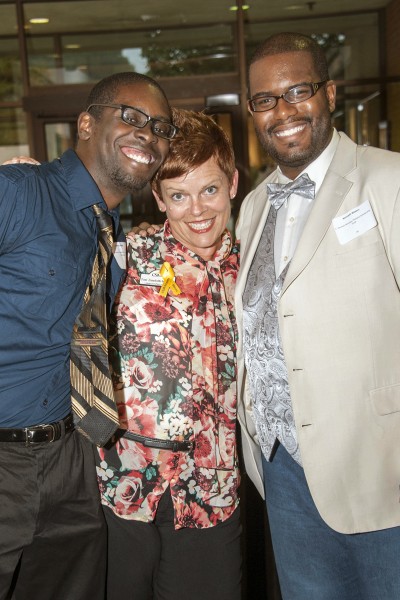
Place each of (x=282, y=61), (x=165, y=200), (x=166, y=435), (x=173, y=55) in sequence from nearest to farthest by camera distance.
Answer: (x=282, y=61) → (x=166, y=435) → (x=165, y=200) → (x=173, y=55)

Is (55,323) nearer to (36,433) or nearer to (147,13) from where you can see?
(36,433)

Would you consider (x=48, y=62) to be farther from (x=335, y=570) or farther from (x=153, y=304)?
(x=335, y=570)

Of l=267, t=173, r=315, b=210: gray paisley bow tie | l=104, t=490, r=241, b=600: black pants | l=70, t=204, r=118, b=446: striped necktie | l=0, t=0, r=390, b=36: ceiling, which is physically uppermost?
l=0, t=0, r=390, b=36: ceiling

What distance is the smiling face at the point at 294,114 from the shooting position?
1.96 meters

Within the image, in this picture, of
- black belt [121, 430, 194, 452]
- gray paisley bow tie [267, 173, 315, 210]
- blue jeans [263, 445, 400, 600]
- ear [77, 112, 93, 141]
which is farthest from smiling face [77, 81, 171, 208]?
blue jeans [263, 445, 400, 600]

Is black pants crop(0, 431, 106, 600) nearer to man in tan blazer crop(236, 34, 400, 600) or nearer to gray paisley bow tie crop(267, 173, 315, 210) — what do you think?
man in tan blazer crop(236, 34, 400, 600)

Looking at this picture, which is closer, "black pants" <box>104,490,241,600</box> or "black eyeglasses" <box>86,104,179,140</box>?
"black eyeglasses" <box>86,104,179,140</box>

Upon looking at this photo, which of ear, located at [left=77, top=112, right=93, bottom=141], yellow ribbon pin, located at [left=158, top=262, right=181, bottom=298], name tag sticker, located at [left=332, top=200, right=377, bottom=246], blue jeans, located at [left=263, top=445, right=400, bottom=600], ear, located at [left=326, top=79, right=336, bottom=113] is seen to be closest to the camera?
name tag sticker, located at [left=332, top=200, right=377, bottom=246]

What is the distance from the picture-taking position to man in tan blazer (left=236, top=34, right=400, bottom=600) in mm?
1801

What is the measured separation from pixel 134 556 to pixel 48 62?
553 centimetres

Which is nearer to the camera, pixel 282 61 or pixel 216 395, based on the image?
pixel 282 61

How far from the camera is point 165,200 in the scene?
7.71ft

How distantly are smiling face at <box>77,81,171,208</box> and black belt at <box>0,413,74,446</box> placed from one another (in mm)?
762

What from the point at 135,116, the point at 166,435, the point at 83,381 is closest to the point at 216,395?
the point at 166,435
